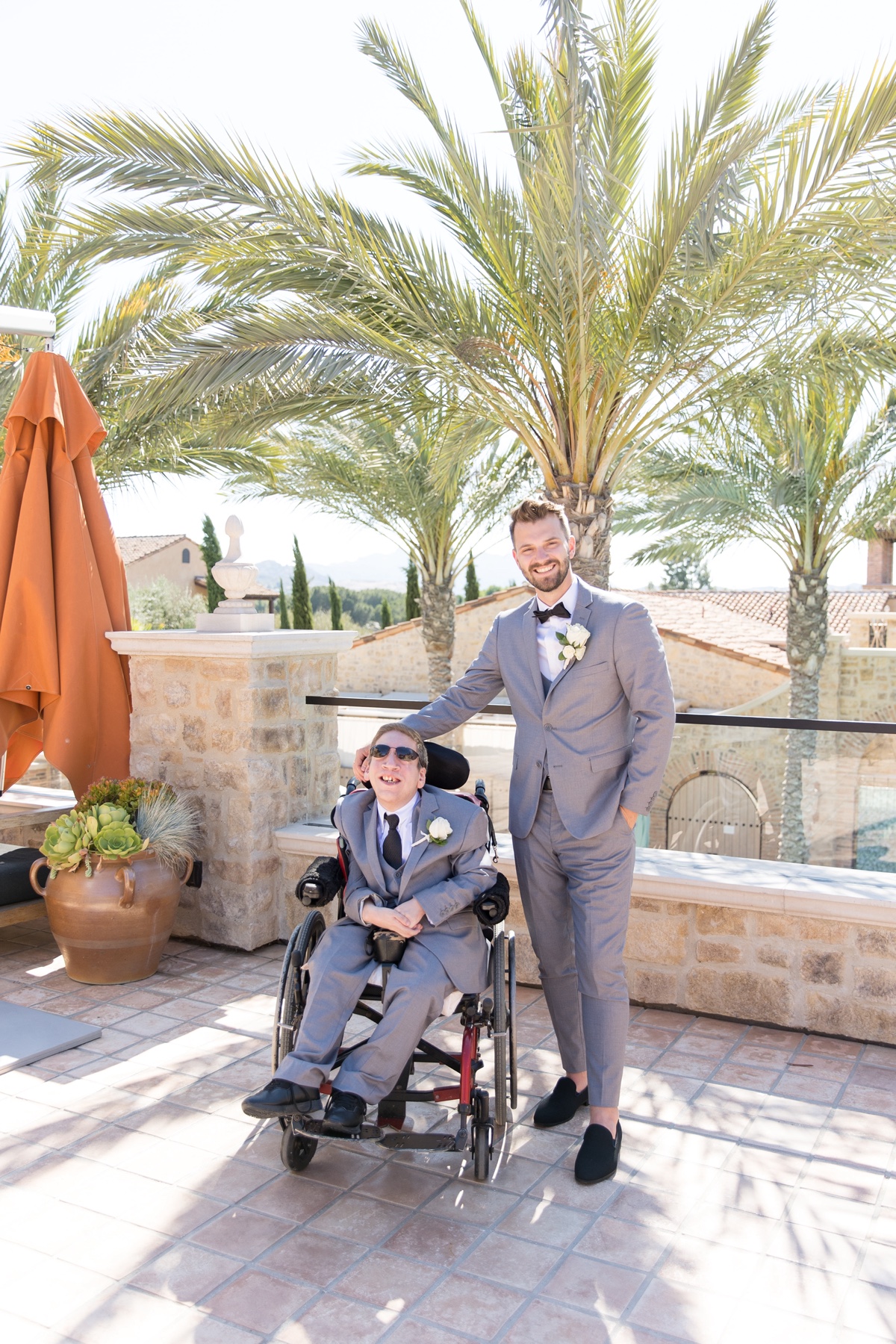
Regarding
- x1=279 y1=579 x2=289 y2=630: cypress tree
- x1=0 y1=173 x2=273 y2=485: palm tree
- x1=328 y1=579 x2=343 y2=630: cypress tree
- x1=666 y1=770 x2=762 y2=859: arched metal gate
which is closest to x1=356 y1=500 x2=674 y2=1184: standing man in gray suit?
x1=0 y1=173 x2=273 y2=485: palm tree

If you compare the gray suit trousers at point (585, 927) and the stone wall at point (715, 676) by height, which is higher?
the stone wall at point (715, 676)

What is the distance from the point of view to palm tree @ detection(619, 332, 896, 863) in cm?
1037

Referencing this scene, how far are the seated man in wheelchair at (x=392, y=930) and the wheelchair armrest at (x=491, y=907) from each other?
39mm

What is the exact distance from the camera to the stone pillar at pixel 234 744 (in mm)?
4520

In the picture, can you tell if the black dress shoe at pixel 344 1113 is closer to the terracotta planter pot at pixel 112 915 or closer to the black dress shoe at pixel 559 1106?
the black dress shoe at pixel 559 1106

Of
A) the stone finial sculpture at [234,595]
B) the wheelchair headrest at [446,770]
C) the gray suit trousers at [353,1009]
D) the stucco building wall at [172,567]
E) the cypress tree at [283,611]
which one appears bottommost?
the gray suit trousers at [353,1009]

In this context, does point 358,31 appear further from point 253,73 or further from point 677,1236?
point 677,1236

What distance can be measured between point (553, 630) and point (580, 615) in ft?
0.33

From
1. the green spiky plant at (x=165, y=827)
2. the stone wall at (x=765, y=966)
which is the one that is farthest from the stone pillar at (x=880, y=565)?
the green spiky plant at (x=165, y=827)

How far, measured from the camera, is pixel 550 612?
2.99 meters

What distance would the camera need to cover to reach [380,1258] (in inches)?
94.8

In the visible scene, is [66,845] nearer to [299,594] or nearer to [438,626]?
[438,626]

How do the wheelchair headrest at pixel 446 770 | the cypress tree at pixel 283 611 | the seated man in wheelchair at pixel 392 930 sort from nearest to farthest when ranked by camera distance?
the seated man in wheelchair at pixel 392 930
the wheelchair headrest at pixel 446 770
the cypress tree at pixel 283 611

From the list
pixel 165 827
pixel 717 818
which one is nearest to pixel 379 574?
pixel 717 818
